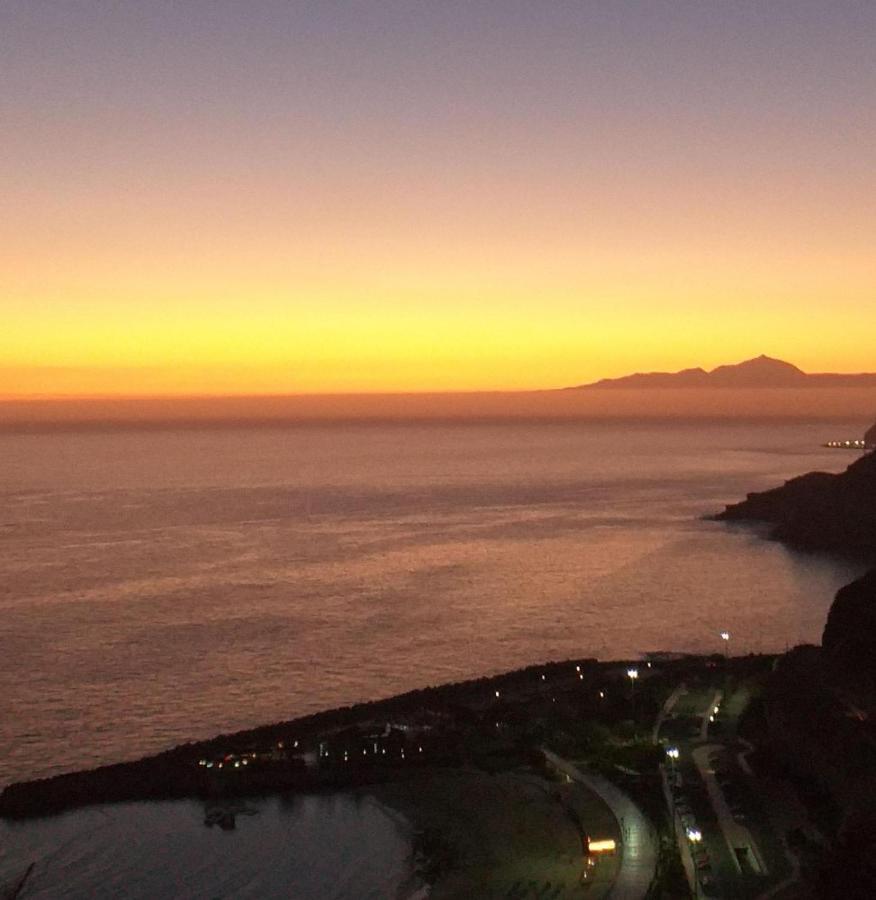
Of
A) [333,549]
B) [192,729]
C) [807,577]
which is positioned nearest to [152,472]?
[333,549]

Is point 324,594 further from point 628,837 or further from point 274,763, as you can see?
point 628,837

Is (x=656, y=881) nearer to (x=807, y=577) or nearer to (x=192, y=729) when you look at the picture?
(x=192, y=729)

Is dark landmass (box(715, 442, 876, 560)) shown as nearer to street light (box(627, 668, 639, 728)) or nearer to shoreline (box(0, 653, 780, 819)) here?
street light (box(627, 668, 639, 728))

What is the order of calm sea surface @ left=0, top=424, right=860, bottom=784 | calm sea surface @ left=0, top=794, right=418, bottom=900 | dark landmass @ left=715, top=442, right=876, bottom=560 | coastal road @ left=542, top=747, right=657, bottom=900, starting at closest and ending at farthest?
coastal road @ left=542, top=747, right=657, bottom=900 < calm sea surface @ left=0, top=794, right=418, bottom=900 < calm sea surface @ left=0, top=424, right=860, bottom=784 < dark landmass @ left=715, top=442, right=876, bottom=560

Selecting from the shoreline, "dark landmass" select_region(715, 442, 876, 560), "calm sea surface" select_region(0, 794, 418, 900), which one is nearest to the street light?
the shoreline

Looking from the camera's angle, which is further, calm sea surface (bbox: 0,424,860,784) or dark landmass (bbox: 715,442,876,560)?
dark landmass (bbox: 715,442,876,560)

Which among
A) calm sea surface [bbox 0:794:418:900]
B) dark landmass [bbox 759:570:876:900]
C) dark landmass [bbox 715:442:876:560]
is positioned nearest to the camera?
dark landmass [bbox 759:570:876:900]

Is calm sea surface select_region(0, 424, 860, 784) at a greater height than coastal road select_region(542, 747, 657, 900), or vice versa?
coastal road select_region(542, 747, 657, 900)
